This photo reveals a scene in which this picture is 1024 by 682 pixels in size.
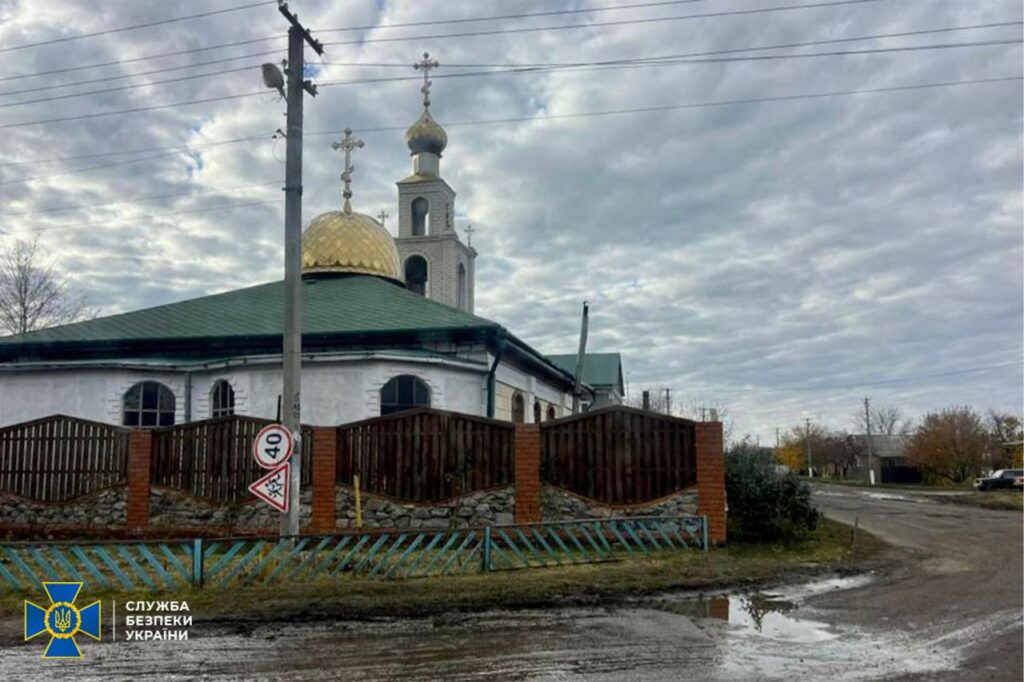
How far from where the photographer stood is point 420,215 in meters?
38.9

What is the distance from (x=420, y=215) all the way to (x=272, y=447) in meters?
29.8

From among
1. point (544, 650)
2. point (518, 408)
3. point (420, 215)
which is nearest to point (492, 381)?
point (518, 408)

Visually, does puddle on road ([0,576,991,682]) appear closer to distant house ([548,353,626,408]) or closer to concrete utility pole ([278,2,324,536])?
concrete utility pole ([278,2,324,536])

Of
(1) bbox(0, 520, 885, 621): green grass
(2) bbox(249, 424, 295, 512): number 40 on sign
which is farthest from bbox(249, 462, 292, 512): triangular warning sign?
(1) bbox(0, 520, 885, 621): green grass

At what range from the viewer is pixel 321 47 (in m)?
11.8

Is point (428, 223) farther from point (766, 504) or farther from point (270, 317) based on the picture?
point (766, 504)

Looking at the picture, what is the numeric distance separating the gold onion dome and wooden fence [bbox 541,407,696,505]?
38.1ft

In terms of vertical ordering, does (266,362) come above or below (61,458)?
above

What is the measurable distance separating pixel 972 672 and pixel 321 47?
11012 millimetres

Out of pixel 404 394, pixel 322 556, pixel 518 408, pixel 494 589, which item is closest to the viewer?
pixel 494 589

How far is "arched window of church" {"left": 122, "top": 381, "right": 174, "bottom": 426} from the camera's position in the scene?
1836 centimetres

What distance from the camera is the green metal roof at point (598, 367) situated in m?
39.0

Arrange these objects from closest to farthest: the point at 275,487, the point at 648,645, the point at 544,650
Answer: the point at 544,650, the point at 648,645, the point at 275,487

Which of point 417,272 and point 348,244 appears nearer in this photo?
point 348,244
